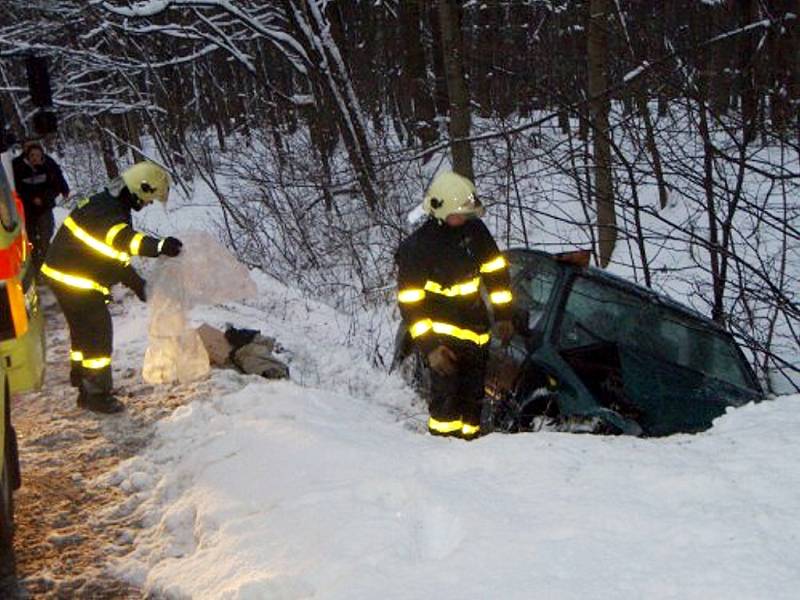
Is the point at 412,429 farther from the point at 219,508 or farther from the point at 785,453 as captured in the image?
the point at 785,453

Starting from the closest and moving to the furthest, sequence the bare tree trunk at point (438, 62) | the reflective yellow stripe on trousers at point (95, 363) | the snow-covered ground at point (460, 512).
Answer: the snow-covered ground at point (460, 512) < the reflective yellow stripe on trousers at point (95, 363) < the bare tree trunk at point (438, 62)

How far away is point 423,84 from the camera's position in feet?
50.7

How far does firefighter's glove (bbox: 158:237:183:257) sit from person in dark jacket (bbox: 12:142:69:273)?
4266mm

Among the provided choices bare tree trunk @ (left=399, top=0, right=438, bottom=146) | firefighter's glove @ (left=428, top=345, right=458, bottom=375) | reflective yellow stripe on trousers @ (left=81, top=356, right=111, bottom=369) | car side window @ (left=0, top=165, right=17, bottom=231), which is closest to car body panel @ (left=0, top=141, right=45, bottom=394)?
car side window @ (left=0, top=165, right=17, bottom=231)

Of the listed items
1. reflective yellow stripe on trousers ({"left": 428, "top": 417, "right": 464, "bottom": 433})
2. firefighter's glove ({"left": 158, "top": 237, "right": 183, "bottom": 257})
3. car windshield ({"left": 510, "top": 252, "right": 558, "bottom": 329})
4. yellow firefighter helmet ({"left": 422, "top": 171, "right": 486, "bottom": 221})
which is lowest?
reflective yellow stripe on trousers ({"left": 428, "top": 417, "right": 464, "bottom": 433})

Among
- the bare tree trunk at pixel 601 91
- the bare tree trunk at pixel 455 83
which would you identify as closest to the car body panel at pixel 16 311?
the bare tree trunk at pixel 601 91

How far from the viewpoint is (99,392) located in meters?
5.32

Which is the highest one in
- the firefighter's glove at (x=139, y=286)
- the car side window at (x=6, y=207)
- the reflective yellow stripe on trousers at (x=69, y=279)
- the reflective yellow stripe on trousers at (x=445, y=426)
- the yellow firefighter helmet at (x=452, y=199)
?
the car side window at (x=6, y=207)

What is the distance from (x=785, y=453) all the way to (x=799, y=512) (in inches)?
22.6

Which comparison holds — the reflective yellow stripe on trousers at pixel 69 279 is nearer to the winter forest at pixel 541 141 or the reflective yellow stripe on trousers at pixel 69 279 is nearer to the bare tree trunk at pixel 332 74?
the winter forest at pixel 541 141

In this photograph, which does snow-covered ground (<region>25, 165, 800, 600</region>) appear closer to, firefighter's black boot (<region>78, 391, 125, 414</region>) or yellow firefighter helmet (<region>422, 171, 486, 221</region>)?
firefighter's black boot (<region>78, 391, 125, 414</region>)

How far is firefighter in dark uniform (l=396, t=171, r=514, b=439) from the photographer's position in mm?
4582

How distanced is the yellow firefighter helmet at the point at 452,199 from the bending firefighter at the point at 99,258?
182 cm

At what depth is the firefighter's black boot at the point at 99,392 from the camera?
530cm
